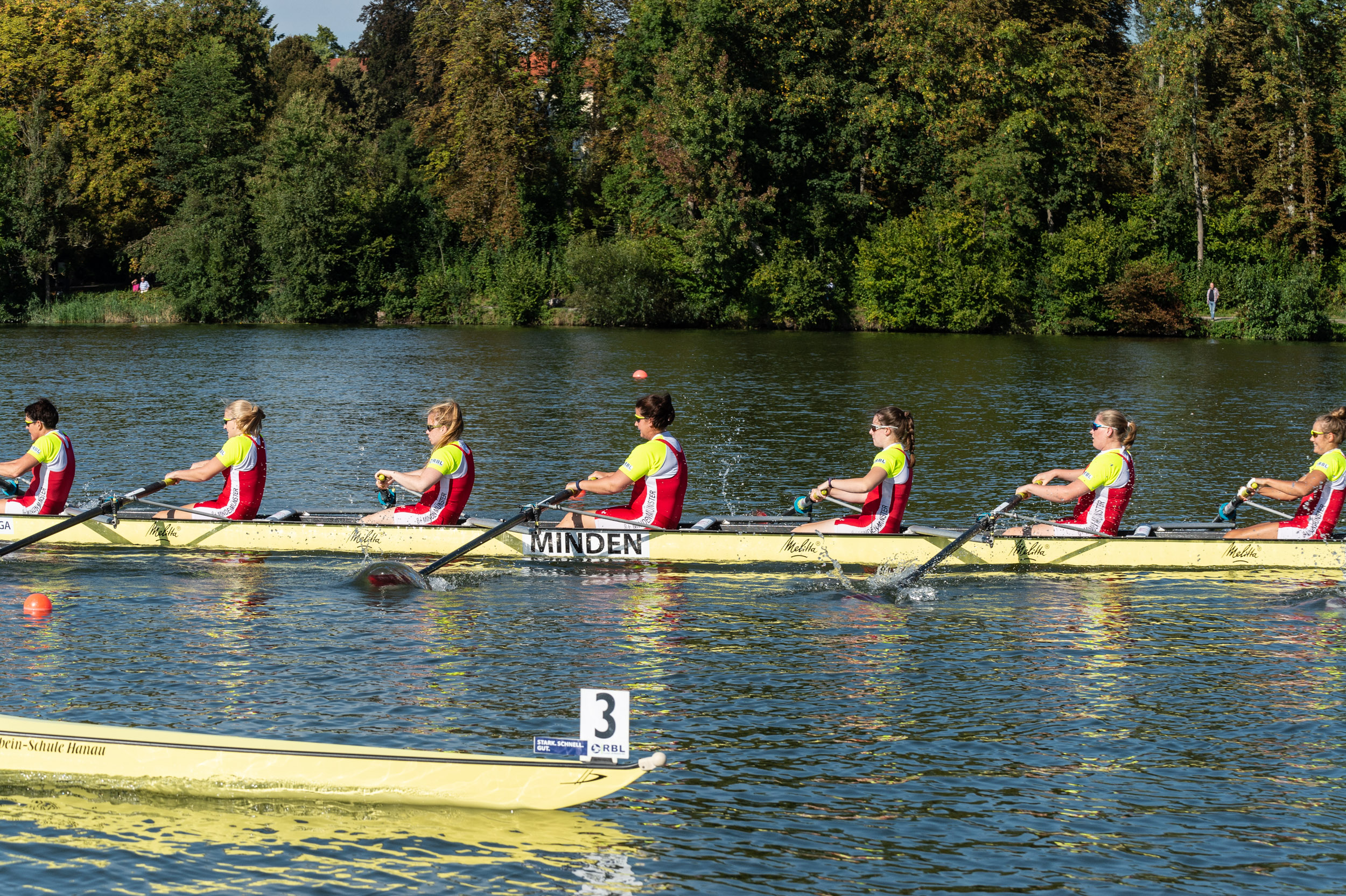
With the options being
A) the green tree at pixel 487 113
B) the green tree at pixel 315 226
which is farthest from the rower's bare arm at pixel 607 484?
the green tree at pixel 315 226

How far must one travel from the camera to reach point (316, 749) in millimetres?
8031

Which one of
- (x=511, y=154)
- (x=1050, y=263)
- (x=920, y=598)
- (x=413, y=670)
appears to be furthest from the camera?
(x=511, y=154)

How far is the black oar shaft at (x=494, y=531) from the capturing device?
45.5ft

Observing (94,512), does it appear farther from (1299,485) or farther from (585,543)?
(1299,485)

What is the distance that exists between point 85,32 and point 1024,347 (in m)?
50.7

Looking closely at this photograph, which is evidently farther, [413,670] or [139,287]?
[139,287]

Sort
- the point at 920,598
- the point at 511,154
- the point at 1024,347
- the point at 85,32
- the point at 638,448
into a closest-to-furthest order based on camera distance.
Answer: the point at 920,598, the point at 638,448, the point at 1024,347, the point at 511,154, the point at 85,32

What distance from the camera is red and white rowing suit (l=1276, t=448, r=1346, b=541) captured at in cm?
1384

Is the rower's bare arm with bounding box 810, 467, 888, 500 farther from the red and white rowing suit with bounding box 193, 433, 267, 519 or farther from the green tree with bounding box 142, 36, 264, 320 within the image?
the green tree with bounding box 142, 36, 264, 320

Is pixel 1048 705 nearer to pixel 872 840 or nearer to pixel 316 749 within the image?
pixel 872 840

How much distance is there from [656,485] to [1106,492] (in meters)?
4.61

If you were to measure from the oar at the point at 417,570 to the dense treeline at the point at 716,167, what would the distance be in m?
44.8

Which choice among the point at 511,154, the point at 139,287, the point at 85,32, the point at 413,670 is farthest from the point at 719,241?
the point at 413,670

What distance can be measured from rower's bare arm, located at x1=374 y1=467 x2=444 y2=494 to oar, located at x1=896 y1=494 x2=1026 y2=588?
4850mm
